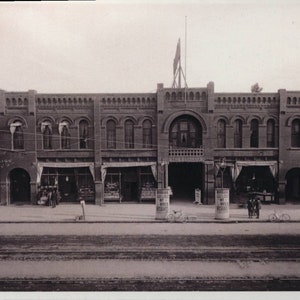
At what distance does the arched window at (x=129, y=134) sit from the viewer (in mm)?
25828

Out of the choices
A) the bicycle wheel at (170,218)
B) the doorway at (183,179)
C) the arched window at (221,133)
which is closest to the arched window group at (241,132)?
the arched window at (221,133)

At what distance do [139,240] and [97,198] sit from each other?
1061 centimetres

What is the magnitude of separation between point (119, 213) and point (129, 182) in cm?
522

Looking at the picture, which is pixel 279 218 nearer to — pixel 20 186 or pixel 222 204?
pixel 222 204

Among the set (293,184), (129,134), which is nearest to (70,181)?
(129,134)

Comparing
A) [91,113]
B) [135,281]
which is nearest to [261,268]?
[135,281]

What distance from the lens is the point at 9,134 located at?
2520 cm

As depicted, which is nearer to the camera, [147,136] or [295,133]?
[295,133]

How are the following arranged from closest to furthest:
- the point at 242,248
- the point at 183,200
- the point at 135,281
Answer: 1. the point at 135,281
2. the point at 242,248
3. the point at 183,200

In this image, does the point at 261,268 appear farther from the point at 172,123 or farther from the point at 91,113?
the point at 91,113

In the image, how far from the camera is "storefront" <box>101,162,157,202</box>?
26000 mm

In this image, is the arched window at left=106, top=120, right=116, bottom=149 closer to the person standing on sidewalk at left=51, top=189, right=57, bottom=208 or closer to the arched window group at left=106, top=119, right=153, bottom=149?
the arched window group at left=106, top=119, right=153, bottom=149

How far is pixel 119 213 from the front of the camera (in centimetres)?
2158

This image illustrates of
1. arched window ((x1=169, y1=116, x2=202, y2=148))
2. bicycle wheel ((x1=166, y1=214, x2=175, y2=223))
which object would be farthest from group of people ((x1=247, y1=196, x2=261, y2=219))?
arched window ((x1=169, y1=116, x2=202, y2=148))
